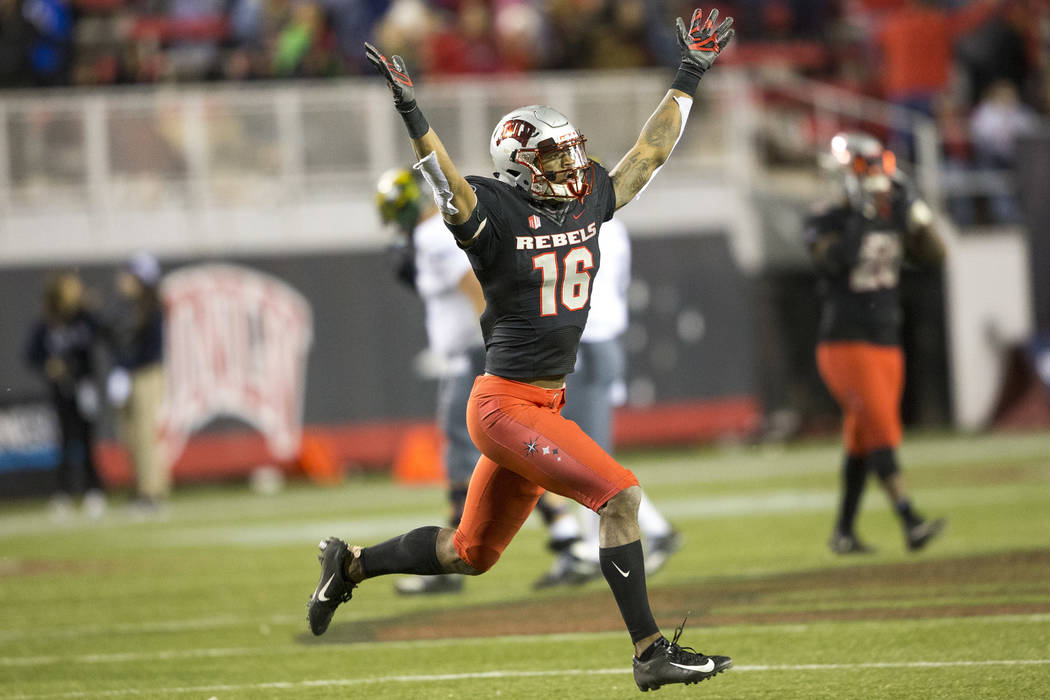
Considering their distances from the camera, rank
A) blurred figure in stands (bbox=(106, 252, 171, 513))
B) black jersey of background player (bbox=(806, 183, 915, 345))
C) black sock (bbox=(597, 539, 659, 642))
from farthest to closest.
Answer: blurred figure in stands (bbox=(106, 252, 171, 513))
black jersey of background player (bbox=(806, 183, 915, 345))
black sock (bbox=(597, 539, 659, 642))

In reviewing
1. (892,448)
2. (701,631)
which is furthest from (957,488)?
(701,631)

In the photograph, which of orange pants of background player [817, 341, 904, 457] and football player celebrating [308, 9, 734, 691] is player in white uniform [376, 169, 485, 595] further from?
football player celebrating [308, 9, 734, 691]

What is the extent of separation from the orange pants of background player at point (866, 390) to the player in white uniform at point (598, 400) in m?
1.20

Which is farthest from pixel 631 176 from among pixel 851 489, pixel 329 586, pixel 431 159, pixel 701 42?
pixel 851 489

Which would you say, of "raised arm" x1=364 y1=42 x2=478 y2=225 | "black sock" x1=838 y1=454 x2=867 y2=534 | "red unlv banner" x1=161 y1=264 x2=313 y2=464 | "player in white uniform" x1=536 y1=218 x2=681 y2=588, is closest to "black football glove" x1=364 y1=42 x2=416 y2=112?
"raised arm" x1=364 y1=42 x2=478 y2=225

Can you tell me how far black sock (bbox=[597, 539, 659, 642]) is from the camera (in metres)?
5.33

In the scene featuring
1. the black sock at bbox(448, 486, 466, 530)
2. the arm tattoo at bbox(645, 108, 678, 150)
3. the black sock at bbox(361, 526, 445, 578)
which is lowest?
the black sock at bbox(448, 486, 466, 530)

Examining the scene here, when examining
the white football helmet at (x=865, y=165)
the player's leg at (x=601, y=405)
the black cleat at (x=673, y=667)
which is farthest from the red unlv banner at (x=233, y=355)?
the black cleat at (x=673, y=667)

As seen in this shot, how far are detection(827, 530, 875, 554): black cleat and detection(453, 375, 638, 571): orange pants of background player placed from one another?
373 cm

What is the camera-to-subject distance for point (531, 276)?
A: 561 centimetres

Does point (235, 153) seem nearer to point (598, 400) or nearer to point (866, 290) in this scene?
point (598, 400)

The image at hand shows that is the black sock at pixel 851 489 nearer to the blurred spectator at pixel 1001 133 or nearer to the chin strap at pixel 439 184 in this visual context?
the chin strap at pixel 439 184

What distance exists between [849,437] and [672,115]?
3.30 metres

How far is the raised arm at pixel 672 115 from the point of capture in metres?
6.15
